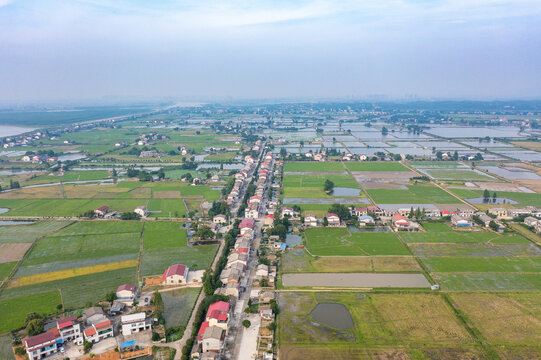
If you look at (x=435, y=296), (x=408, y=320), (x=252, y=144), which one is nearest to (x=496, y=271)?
(x=435, y=296)

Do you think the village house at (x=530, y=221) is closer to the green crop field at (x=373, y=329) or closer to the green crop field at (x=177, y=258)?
the green crop field at (x=373, y=329)

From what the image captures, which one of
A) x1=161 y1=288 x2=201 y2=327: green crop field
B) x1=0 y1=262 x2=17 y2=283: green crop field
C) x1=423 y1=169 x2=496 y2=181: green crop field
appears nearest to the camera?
x1=161 y1=288 x2=201 y2=327: green crop field

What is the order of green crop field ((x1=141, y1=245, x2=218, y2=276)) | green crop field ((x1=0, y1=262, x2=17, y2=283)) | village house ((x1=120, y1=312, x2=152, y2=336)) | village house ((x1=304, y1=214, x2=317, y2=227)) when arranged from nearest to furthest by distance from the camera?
village house ((x1=120, y1=312, x2=152, y2=336)) → green crop field ((x1=0, y1=262, x2=17, y2=283)) → green crop field ((x1=141, y1=245, x2=218, y2=276)) → village house ((x1=304, y1=214, x2=317, y2=227))

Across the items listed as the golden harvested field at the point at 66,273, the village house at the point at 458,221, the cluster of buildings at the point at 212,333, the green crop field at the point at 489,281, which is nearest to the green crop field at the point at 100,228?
the golden harvested field at the point at 66,273

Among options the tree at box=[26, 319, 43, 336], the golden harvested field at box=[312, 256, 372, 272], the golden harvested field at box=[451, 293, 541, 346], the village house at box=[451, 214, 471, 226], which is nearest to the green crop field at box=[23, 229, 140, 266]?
the tree at box=[26, 319, 43, 336]

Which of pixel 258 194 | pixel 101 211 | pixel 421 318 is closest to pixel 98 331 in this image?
pixel 421 318

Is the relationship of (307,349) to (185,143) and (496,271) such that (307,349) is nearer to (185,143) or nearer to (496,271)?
(496,271)

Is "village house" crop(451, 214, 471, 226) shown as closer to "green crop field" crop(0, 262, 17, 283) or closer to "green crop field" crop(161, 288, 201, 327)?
"green crop field" crop(161, 288, 201, 327)
